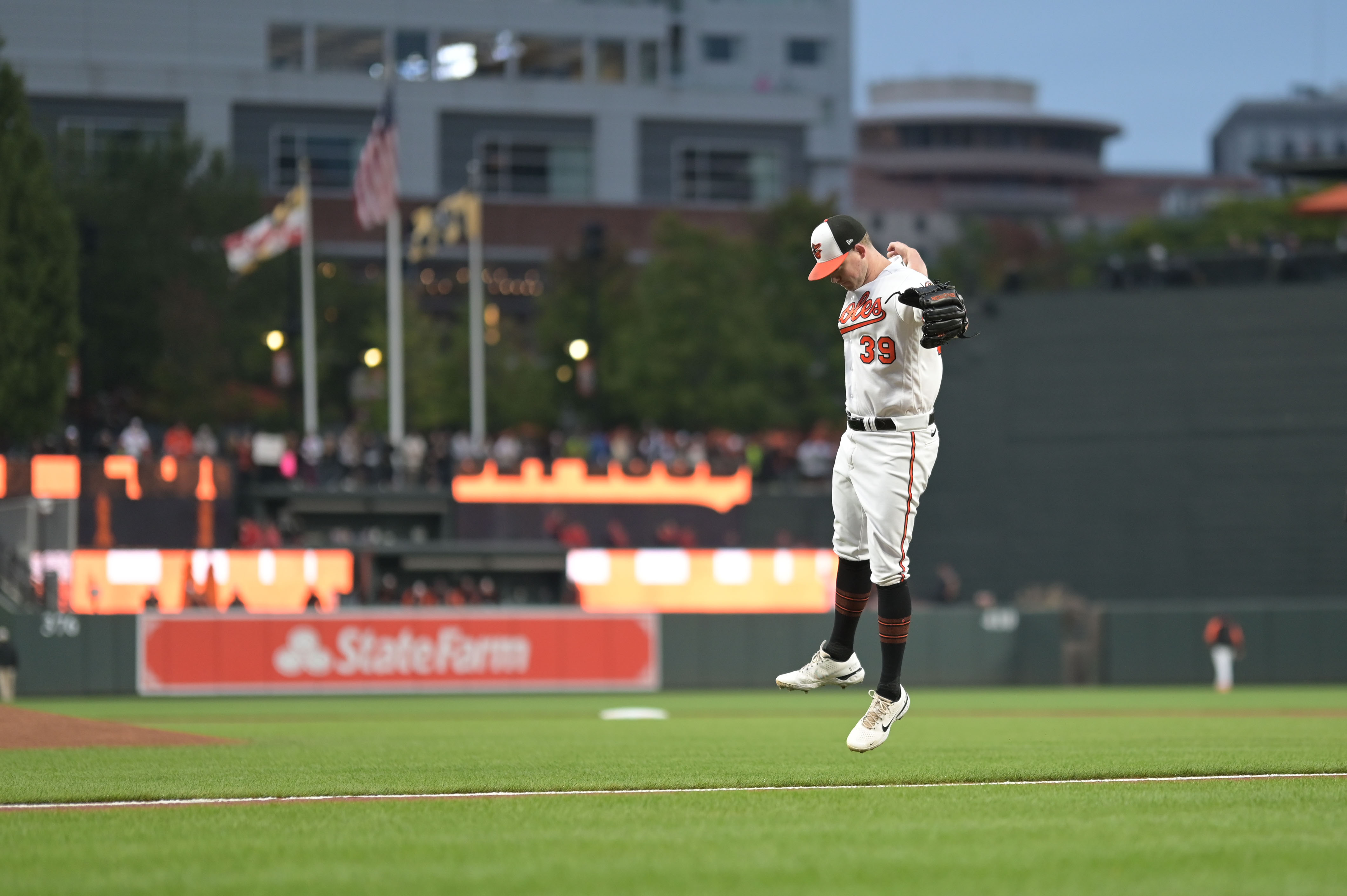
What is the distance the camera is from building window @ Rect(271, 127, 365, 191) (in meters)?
66.3

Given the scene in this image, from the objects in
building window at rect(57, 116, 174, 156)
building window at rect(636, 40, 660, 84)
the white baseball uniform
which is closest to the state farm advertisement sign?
the white baseball uniform

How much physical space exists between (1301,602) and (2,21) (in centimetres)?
4641

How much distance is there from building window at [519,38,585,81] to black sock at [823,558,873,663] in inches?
2524

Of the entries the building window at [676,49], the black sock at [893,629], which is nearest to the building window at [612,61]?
the building window at [676,49]

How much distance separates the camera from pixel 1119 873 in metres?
5.02

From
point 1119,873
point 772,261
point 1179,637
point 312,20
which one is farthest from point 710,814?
point 312,20

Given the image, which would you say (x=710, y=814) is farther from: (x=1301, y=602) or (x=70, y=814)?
(x=1301, y=602)

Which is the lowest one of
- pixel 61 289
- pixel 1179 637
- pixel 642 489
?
pixel 1179 637

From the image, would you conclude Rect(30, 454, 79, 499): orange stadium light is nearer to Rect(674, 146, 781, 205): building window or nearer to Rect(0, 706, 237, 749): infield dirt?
Rect(0, 706, 237, 749): infield dirt

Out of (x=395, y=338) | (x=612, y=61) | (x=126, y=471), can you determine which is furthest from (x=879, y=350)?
(x=612, y=61)

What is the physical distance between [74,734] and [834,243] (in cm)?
712

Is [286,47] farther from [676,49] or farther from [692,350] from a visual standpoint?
[676,49]

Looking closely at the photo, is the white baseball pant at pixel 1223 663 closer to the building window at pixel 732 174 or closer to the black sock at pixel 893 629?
the black sock at pixel 893 629

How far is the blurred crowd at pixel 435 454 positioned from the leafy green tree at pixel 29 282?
1251 mm
